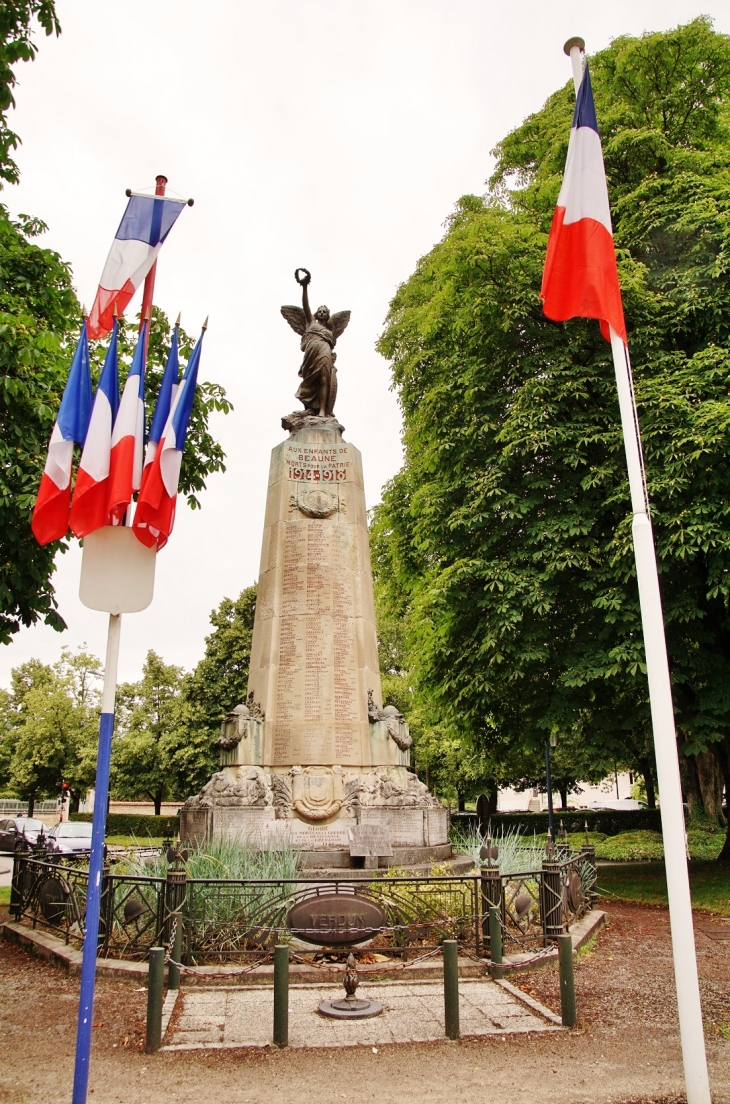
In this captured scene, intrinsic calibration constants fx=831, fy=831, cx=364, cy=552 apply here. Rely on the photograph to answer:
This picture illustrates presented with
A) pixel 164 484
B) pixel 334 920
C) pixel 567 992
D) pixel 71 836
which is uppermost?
pixel 164 484

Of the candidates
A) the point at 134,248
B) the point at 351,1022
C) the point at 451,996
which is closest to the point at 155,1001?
the point at 351,1022

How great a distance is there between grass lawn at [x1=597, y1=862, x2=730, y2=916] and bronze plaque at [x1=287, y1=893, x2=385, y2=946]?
830 cm

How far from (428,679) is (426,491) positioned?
4.34 m

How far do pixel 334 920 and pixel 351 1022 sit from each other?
3.35 ft

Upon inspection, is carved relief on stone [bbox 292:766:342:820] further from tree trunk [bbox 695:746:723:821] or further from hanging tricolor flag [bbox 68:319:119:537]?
tree trunk [bbox 695:746:723:821]

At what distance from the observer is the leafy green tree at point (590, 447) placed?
15148 mm

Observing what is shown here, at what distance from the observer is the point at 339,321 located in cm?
1605

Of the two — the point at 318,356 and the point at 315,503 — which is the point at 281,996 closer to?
the point at 315,503

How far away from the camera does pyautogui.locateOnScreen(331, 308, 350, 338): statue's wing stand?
16.0 meters

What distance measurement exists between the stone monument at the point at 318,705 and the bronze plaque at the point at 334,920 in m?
3.35

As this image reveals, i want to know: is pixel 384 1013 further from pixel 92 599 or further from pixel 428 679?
pixel 428 679

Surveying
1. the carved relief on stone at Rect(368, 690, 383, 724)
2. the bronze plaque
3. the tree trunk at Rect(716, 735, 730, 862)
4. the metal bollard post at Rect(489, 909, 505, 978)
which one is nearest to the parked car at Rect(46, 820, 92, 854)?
the carved relief on stone at Rect(368, 690, 383, 724)

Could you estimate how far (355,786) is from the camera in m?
12.4

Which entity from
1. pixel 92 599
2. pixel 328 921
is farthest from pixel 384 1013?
pixel 92 599
